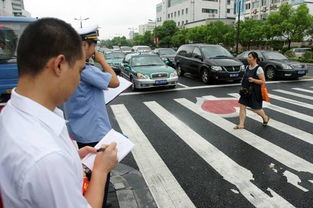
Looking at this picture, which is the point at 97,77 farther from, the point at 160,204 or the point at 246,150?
the point at 246,150

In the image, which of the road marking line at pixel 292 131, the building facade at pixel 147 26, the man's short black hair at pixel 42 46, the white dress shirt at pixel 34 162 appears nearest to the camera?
the white dress shirt at pixel 34 162

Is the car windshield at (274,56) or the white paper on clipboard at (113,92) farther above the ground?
the white paper on clipboard at (113,92)

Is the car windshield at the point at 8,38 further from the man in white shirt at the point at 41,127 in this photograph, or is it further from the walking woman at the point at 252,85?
the man in white shirt at the point at 41,127

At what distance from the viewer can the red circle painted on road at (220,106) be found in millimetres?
7977

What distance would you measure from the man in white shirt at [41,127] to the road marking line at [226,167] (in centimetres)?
302

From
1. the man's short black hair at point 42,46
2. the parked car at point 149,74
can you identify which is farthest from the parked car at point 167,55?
the man's short black hair at point 42,46

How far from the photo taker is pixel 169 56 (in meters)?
20.4

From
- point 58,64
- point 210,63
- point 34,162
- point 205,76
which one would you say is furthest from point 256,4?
point 34,162

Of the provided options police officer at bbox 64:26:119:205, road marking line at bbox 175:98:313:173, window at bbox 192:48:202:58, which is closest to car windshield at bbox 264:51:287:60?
window at bbox 192:48:202:58

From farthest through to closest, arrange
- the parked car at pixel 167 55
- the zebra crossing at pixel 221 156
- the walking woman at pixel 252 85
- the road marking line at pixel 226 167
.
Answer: the parked car at pixel 167 55 < the walking woman at pixel 252 85 < the zebra crossing at pixel 221 156 < the road marking line at pixel 226 167

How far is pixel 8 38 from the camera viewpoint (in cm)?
852

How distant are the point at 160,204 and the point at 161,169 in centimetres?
100

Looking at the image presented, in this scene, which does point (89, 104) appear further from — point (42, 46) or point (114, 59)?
point (114, 59)

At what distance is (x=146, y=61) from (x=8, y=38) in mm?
5544
